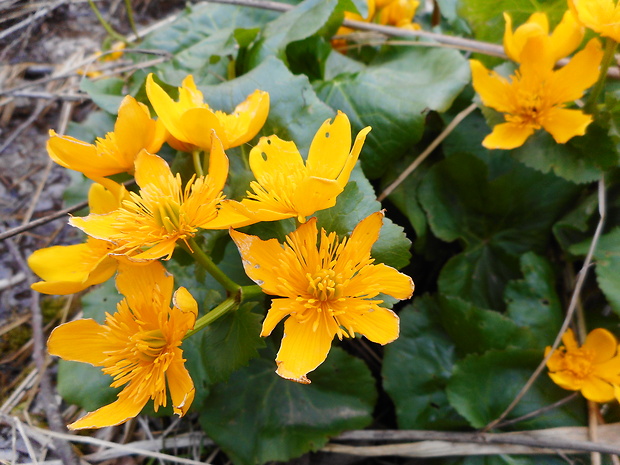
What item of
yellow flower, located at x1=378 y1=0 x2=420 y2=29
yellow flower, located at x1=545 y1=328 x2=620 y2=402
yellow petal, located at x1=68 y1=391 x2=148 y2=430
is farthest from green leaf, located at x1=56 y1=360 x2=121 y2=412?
yellow flower, located at x1=378 y1=0 x2=420 y2=29

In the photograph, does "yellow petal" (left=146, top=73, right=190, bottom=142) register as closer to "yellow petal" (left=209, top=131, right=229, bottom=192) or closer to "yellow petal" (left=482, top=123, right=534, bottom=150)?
"yellow petal" (left=209, top=131, right=229, bottom=192)

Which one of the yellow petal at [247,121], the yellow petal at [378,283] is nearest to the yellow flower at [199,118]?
the yellow petal at [247,121]

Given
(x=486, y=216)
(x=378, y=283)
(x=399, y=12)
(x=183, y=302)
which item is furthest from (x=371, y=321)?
(x=399, y=12)

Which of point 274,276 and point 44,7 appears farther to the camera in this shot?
point 44,7

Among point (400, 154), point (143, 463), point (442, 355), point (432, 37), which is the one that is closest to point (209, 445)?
point (143, 463)

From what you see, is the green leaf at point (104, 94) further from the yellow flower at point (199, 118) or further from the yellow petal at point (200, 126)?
the yellow petal at point (200, 126)

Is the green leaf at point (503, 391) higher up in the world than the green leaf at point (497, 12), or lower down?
lower down

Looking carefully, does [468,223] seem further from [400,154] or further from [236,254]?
[236,254]
